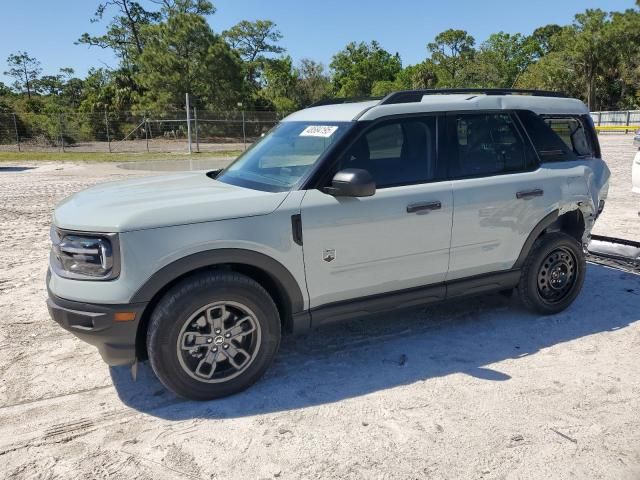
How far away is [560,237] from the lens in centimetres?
468

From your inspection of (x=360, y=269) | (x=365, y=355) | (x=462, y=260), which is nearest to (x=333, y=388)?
(x=365, y=355)

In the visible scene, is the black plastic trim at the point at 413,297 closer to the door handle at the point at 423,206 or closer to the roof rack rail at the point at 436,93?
the door handle at the point at 423,206

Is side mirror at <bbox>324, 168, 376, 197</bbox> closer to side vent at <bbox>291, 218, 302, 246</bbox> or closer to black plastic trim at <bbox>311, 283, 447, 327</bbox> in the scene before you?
side vent at <bbox>291, 218, 302, 246</bbox>

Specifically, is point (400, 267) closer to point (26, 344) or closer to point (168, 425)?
point (168, 425)

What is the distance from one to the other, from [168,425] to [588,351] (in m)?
3.09

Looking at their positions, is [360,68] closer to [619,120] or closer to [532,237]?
[619,120]

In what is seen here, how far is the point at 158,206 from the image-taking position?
127 inches

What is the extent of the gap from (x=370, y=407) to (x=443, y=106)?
2292mm

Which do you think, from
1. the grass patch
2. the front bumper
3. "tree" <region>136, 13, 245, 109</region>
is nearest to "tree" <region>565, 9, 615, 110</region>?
"tree" <region>136, 13, 245, 109</region>

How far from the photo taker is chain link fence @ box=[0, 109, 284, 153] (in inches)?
1209

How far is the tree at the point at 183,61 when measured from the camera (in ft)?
130

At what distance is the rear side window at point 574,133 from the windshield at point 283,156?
2.20 meters

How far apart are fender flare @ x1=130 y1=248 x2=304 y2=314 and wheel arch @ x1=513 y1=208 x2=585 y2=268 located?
2.07 metres

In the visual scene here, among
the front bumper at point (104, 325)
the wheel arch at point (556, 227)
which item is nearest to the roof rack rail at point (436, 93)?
the wheel arch at point (556, 227)
